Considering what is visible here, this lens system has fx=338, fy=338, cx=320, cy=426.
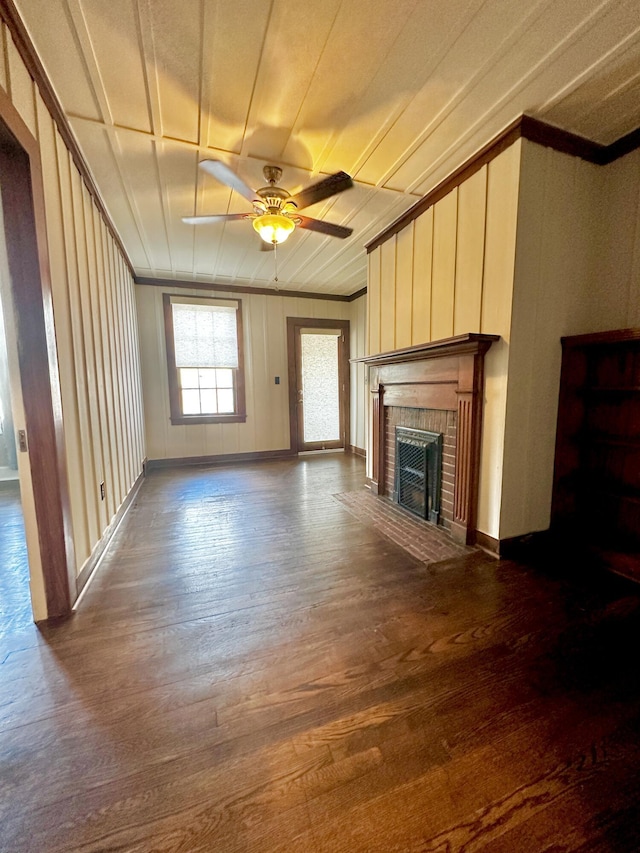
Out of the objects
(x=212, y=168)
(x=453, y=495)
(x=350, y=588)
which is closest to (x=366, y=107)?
(x=212, y=168)

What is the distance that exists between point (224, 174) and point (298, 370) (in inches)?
144

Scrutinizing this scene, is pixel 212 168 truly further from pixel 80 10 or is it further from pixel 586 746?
pixel 586 746

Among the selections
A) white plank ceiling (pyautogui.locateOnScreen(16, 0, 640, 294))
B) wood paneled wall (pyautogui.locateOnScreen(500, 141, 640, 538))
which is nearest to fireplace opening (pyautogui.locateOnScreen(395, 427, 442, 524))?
wood paneled wall (pyautogui.locateOnScreen(500, 141, 640, 538))

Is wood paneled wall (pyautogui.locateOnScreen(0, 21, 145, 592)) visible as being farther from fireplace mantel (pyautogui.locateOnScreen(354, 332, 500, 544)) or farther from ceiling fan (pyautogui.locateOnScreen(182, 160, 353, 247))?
fireplace mantel (pyautogui.locateOnScreen(354, 332, 500, 544))

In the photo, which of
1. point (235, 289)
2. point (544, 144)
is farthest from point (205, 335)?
point (544, 144)

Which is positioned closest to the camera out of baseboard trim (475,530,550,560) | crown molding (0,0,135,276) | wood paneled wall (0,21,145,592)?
crown molding (0,0,135,276)

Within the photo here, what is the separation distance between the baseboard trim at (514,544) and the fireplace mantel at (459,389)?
0.09 m

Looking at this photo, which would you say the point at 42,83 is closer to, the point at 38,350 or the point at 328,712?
the point at 38,350

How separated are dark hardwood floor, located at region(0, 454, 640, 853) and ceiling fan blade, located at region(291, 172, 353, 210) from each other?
2427mm

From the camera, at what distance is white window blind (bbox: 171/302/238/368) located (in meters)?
4.97

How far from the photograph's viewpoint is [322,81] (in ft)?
5.69

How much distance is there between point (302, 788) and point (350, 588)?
3.34 feet

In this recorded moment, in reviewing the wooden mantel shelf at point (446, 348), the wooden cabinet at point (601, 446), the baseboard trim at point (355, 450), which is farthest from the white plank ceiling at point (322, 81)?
the baseboard trim at point (355, 450)

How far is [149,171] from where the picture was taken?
2.46m
